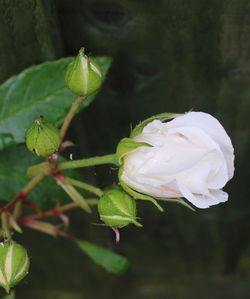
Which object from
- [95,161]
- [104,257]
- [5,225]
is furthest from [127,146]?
[104,257]

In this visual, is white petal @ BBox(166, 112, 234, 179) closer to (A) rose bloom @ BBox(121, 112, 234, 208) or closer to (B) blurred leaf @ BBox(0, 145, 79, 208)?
(A) rose bloom @ BBox(121, 112, 234, 208)

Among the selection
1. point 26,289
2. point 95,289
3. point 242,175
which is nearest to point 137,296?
point 95,289

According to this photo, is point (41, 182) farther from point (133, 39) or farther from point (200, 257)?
point (200, 257)

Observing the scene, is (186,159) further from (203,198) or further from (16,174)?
(16,174)

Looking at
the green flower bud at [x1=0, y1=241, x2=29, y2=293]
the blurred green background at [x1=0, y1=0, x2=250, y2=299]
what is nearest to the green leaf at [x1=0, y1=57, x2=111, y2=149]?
the blurred green background at [x1=0, y1=0, x2=250, y2=299]

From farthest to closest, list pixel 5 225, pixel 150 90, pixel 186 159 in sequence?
pixel 150 90, pixel 5 225, pixel 186 159

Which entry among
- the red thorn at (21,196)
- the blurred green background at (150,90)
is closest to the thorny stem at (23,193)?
the red thorn at (21,196)

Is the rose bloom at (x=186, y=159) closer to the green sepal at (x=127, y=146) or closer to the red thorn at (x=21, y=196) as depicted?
the green sepal at (x=127, y=146)
